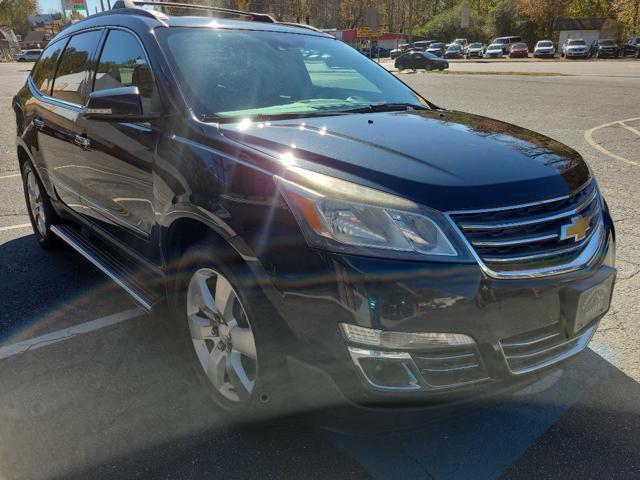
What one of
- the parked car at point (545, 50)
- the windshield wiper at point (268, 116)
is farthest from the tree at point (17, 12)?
the windshield wiper at point (268, 116)

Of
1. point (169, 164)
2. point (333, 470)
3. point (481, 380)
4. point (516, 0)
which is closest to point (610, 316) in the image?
point (481, 380)

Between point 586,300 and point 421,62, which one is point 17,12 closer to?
point 421,62

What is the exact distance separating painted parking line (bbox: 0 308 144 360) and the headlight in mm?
2045

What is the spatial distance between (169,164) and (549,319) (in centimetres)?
179

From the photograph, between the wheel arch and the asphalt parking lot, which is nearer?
the wheel arch

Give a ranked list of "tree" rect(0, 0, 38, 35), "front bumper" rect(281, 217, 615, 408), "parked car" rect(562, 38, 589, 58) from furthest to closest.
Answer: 1. "tree" rect(0, 0, 38, 35)
2. "parked car" rect(562, 38, 589, 58)
3. "front bumper" rect(281, 217, 615, 408)

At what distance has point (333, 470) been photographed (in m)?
2.19

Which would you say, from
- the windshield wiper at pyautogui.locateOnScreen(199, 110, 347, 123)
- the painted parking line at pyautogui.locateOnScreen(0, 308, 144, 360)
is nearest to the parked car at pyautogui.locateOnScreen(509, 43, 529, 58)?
the windshield wiper at pyautogui.locateOnScreen(199, 110, 347, 123)

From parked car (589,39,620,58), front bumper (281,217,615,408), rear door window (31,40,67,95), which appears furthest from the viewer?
parked car (589,39,620,58)

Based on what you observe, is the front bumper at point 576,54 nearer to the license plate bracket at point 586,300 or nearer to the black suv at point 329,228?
the black suv at point 329,228

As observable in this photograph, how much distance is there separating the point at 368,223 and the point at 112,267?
207cm

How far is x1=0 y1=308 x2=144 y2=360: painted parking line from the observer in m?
3.18

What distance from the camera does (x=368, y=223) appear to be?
1.90 m

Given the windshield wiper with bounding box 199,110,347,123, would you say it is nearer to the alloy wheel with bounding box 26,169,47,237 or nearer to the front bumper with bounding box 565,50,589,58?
the alloy wheel with bounding box 26,169,47,237
